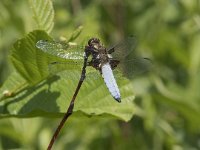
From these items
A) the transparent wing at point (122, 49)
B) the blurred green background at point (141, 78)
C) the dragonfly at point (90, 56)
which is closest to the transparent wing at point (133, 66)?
the transparent wing at point (122, 49)

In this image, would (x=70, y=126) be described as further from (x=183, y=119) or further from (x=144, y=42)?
(x=144, y=42)

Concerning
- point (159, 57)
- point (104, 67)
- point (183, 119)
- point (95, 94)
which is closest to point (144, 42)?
point (159, 57)

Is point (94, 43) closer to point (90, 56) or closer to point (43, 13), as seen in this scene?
point (90, 56)

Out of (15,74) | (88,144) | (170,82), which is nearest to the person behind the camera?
(15,74)

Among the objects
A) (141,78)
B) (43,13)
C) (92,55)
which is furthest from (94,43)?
(141,78)

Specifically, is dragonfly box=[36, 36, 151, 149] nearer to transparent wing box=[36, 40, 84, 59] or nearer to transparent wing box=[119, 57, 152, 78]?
transparent wing box=[36, 40, 84, 59]

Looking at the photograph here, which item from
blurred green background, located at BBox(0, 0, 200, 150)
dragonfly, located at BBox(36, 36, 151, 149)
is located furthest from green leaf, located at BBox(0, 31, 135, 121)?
blurred green background, located at BBox(0, 0, 200, 150)
